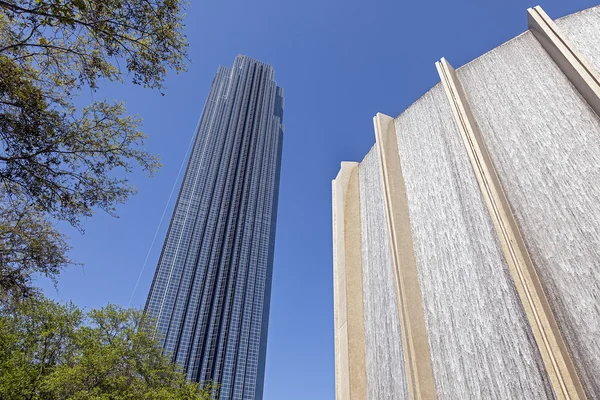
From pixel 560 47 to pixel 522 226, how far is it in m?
6.90

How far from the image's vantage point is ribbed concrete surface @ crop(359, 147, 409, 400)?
13021 mm

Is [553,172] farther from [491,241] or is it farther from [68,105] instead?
[68,105]

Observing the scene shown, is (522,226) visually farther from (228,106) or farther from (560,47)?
(228,106)

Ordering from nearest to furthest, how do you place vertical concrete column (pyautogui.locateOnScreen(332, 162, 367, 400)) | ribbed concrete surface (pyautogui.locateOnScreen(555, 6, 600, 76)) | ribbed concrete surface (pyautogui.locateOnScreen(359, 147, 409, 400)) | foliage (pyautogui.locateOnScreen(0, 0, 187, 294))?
foliage (pyautogui.locateOnScreen(0, 0, 187, 294)) < ribbed concrete surface (pyautogui.locateOnScreen(359, 147, 409, 400)) < ribbed concrete surface (pyautogui.locateOnScreen(555, 6, 600, 76)) < vertical concrete column (pyautogui.locateOnScreen(332, 162, 367, 400))

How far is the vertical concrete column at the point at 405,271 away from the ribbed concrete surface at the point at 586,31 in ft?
27.6

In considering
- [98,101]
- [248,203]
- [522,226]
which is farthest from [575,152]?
[248,203]

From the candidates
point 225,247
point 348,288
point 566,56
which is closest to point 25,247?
point 348,288

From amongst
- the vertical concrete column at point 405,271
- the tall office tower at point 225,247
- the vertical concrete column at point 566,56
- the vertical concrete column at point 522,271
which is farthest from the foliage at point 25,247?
the tall office tower at point 225,247

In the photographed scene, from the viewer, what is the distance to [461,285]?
11703 millimetres

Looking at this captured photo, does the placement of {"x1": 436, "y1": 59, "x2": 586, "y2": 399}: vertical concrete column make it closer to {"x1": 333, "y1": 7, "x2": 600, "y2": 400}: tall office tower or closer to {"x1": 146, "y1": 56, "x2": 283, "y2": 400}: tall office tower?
{"x1": 333, "y1": 7, "x2": 600, "y2": 400}: tall office tower

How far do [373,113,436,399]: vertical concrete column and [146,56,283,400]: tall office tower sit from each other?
71224mm

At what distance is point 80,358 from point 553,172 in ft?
66.7

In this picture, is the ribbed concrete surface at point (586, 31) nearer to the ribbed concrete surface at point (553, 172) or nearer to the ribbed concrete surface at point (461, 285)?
the ribbed concrete surface at point (553, 172)

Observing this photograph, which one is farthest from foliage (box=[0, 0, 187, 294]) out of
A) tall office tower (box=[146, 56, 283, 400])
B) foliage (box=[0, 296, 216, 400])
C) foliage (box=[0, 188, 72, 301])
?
tall office tower (box=[146, 56, 283, 400])
